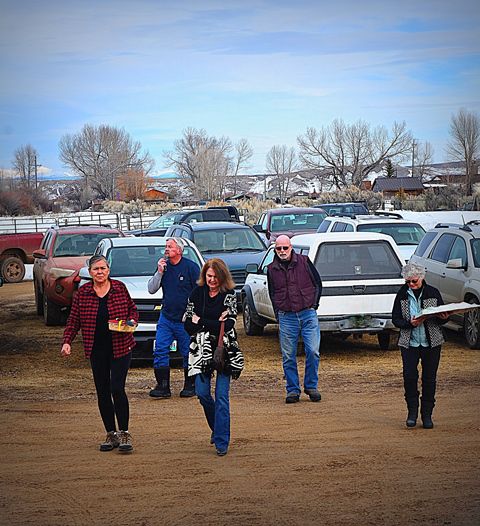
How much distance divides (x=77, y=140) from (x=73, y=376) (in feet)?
358

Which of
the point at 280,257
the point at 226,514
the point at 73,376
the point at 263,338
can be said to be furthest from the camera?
the point at 263,338

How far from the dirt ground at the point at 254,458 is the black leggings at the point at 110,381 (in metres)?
0.38

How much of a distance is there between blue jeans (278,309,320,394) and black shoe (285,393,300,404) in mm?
39

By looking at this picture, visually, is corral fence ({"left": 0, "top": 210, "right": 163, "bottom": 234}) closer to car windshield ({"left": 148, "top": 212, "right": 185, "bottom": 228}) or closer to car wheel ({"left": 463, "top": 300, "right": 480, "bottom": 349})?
car windshield ({"left": 148, "top": 212, "right": 185, "bottom": 228})

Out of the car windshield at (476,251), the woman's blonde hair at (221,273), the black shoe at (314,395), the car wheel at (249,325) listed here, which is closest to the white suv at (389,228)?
the car wheel at (249,325)

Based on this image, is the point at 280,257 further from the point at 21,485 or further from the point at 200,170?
the point at 200,170

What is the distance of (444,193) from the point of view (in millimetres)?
71750

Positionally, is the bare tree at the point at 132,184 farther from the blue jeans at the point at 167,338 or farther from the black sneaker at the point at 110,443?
the black sneaker at the point at 110,443

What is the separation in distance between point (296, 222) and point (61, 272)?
425 inches

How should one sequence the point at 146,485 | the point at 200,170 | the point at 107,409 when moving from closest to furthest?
the point at 146,485 < the point at 107,409 < the point at 200,170

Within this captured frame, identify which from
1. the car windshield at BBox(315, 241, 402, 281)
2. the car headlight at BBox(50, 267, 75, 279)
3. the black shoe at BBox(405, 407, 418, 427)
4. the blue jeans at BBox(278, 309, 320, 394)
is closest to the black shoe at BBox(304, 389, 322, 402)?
the blue jeans at BBox(278, 309, 320, 394)

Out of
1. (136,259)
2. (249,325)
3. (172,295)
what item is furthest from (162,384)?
(249,325)

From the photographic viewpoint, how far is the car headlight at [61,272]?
1797 cm

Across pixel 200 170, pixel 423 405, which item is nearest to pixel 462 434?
pixel 423 405
